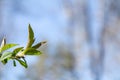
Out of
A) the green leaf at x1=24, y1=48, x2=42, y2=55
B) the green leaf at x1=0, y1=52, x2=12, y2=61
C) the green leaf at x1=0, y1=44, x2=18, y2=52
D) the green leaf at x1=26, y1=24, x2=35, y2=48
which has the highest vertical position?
the green leaf at x1=26, y1=24, x2=35, y2=48

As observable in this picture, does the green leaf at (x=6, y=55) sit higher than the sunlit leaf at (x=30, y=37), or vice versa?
the sunlit leaf at (x=30, y=37)

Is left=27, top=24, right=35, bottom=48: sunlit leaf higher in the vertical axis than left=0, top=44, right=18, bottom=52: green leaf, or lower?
higher

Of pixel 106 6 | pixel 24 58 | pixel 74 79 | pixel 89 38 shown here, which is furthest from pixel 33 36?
pixel 89 38

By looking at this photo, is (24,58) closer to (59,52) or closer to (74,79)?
(74,79)

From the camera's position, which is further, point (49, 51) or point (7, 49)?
point (49, 51)

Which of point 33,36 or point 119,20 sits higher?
point 33,36

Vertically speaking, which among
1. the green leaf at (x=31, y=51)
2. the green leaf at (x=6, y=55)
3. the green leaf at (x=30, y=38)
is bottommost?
the green leaf at (x=6, y=55)

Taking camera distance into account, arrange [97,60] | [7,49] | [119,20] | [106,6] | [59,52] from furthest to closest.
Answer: [59,52] < [119,20] < [106,6] < [97,60] < [7,49]

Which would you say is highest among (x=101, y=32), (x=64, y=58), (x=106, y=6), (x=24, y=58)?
(x=24, y=58)

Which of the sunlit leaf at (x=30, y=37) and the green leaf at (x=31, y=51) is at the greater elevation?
the sunlit leaf at (x=30, y=37)

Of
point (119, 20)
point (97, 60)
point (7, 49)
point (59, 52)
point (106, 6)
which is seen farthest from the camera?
point (59, 52)

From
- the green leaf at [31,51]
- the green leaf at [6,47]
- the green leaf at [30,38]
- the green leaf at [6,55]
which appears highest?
the green leaf at [30,38]
